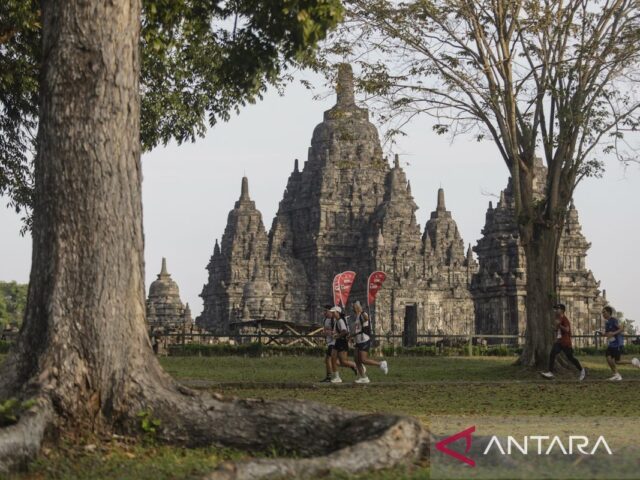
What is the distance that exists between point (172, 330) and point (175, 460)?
41.1 meters

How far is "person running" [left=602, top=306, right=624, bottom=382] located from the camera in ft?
66.2

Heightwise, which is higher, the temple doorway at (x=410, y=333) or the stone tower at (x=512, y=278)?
the stone tower at (x=512, y=278)

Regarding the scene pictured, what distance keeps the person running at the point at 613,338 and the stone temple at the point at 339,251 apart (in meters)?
47.3

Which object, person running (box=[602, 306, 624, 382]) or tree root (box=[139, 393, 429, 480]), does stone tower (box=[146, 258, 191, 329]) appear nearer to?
person running (box=[602, 306, 624, 382])

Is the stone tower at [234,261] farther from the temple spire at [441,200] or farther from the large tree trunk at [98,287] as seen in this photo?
the large tree trunk at [98,287]

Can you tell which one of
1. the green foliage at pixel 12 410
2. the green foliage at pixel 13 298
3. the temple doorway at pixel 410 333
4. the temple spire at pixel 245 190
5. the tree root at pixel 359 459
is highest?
the temple spire at pixel 245 190

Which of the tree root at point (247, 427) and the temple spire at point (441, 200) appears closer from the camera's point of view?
the tree root at point (247, 427)

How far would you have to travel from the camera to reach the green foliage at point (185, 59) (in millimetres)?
13453

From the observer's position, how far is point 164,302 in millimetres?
73438

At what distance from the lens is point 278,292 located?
75.6 meters

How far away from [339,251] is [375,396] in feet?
196

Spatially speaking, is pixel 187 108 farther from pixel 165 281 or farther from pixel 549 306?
pixel 165 281

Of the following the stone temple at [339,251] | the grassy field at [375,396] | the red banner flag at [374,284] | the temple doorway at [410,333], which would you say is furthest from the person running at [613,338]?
the stone temple at [339,251]

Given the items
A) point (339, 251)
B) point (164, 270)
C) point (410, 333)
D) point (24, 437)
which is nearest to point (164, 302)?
point (164, 270)
